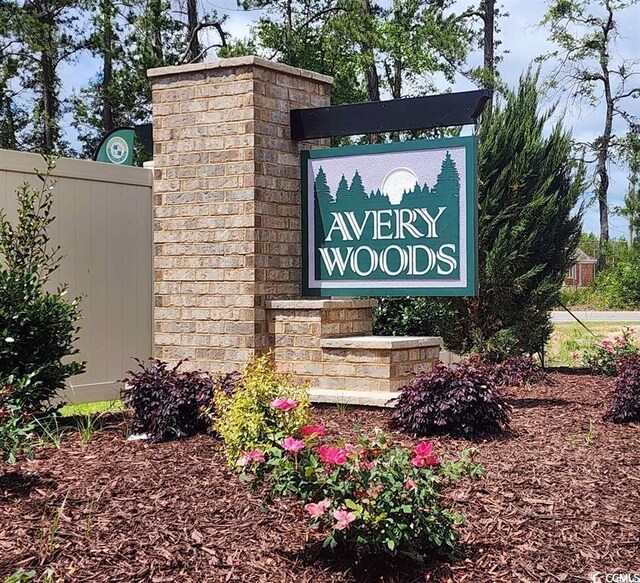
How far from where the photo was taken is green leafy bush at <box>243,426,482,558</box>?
3.84 m

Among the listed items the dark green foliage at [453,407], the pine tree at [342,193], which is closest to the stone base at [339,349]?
the pine tree at [342,193]

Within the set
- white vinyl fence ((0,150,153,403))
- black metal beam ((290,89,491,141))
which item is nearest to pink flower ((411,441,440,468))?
black metal beam ((290,89,491,141))

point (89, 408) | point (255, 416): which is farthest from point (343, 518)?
point (89, 408)

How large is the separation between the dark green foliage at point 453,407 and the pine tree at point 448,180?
5.98ft

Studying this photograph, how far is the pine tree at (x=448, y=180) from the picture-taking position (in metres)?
7.54

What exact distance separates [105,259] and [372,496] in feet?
17.4

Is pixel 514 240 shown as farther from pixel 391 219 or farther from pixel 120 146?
pixel 120 146

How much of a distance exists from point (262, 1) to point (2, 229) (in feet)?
50.8

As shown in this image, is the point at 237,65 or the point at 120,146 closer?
the point at 237,65

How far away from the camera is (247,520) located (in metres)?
4.41

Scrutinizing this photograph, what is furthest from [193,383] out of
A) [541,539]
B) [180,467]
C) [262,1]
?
[262,1]

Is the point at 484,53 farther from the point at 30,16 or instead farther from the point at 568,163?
the point at 568,163

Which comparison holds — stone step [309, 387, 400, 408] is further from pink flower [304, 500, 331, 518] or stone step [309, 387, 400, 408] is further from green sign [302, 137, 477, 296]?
pink flower [304, 500, 331, 518]

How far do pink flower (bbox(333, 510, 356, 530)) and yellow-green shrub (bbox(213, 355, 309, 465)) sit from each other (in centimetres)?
117
